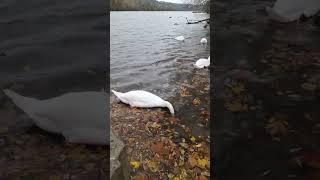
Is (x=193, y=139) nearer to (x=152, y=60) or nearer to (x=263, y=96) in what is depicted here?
(x=263, y=96)

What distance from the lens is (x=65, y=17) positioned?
750 centimetres

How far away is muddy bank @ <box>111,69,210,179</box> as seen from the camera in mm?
4543

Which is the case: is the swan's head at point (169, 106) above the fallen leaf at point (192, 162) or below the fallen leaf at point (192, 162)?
above

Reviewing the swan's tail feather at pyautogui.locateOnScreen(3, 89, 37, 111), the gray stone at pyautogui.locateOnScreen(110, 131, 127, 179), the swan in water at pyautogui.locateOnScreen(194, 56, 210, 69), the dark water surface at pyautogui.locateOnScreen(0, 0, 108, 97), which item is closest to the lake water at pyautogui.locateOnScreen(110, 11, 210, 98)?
the swan in water at pyautogui.locateOnScreen(194, 56, 210, 69)

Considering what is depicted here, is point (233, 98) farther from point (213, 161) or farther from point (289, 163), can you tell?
point (289, 163)

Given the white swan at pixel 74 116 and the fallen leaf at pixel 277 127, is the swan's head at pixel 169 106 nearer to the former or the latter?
the white swan at pixel 74 116

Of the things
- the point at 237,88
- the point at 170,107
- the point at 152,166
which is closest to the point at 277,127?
the point at 237,88

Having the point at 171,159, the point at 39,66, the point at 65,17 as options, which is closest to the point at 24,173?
the point at 171,159

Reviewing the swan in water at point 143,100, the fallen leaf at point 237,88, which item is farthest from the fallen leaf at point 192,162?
the swan in water at point 143,100

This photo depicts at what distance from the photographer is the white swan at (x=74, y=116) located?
3.81 m

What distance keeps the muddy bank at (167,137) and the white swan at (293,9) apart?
194cm

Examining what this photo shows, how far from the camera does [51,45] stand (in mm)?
6773

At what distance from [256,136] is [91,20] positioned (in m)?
5.23

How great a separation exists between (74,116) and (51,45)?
316 centimetres
